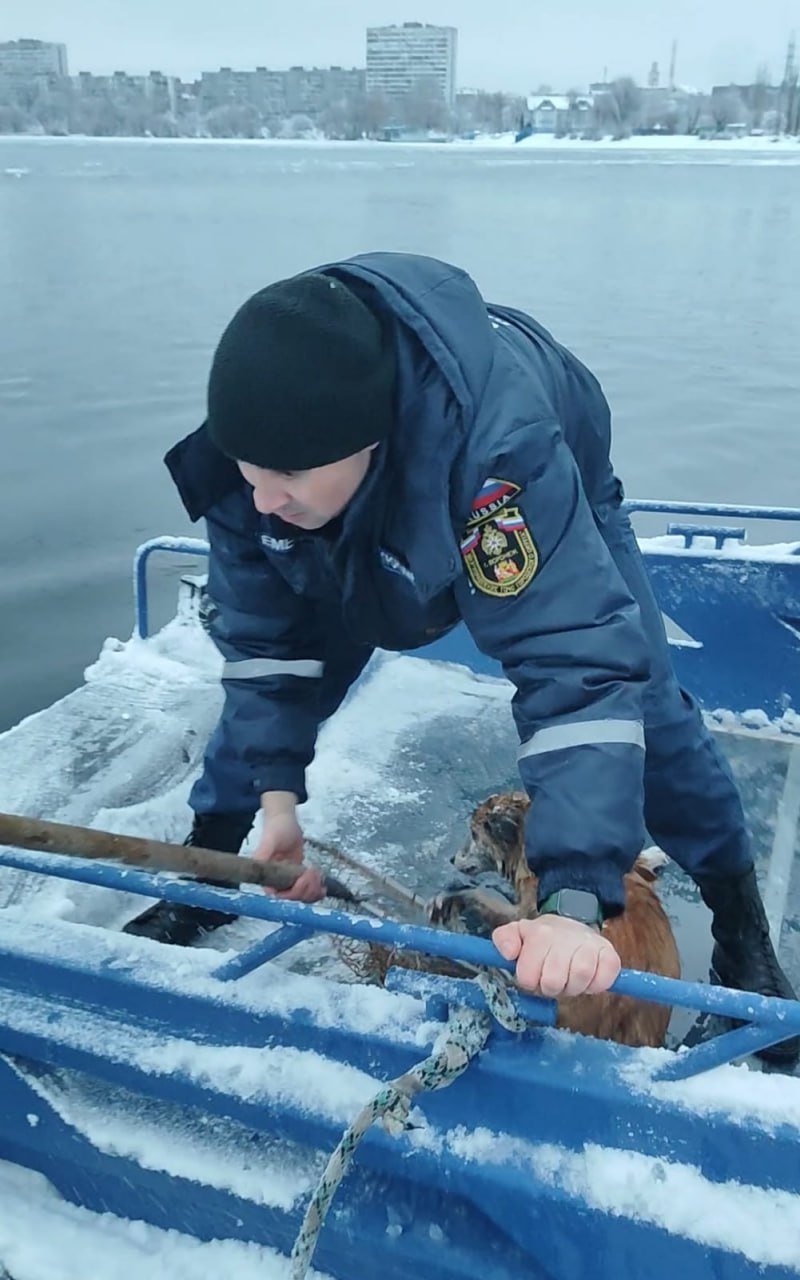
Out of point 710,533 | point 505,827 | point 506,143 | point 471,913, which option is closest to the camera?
point 471,913

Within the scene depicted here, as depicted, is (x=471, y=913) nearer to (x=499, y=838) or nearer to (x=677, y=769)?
(x=499, y=838)

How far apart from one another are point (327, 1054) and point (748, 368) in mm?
12314

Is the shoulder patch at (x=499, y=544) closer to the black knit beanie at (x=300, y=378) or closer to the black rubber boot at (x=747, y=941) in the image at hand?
the black knit beanie at (x=300, y=378)

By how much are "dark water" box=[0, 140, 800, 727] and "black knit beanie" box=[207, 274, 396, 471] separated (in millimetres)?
4432

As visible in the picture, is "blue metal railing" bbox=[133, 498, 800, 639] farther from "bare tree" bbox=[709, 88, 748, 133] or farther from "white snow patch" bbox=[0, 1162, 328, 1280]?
"bare tree" bbox=[709, 88, 748, 133]

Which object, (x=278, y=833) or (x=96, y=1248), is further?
(x=278, y=833)

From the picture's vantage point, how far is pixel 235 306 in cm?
1435

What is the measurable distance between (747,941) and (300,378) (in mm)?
1618

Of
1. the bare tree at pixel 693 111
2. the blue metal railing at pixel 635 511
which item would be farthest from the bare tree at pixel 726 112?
the blue metal railing at pixel 635 511

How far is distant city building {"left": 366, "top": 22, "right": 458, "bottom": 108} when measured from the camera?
386 feet

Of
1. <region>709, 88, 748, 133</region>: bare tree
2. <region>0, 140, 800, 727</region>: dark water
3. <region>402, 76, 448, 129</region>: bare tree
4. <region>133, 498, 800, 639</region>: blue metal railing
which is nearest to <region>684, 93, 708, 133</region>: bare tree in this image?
<region>709, 88, 748, 133</region>: bare tree

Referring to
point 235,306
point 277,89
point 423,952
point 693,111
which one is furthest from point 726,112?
point 423,952

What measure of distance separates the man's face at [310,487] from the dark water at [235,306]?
4.32m

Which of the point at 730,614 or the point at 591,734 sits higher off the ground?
the point at 591,734
